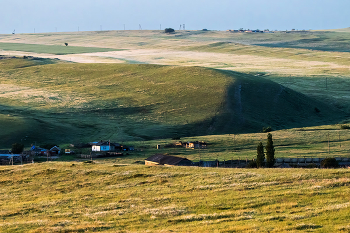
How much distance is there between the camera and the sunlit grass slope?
19.8 metres

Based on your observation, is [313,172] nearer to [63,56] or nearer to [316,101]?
[316,101]

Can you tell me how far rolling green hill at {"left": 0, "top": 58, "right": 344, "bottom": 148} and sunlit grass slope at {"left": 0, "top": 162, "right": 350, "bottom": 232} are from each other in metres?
44.6

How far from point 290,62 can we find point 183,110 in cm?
8829

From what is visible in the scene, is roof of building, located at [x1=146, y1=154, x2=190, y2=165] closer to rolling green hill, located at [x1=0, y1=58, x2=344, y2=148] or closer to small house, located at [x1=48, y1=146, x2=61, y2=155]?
small house, located at [x1=48, y1=146, x2=61, y2=155]

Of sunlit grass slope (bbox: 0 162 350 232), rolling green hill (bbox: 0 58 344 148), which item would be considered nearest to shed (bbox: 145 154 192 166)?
sunlit grass slope (bbox: 0 162 350 232)

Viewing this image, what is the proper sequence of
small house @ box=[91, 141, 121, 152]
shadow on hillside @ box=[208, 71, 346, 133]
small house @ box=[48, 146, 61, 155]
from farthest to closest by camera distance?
shadow on hillside @ box=[208, 71, 346, 133] → small house @ box=[91, 141, 121, 152] → small house @ box=[48, 146, 61, 155]

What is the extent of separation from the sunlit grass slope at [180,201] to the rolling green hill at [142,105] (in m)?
44.6

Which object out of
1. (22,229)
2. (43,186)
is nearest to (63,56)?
(43,186)

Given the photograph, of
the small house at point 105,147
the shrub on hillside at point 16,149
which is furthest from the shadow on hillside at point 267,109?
the shrub on hillside at point 16,149

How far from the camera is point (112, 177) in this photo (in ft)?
109

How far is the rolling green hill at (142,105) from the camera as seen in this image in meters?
84.3

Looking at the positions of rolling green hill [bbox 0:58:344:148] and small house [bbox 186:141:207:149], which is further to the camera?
rolling green hill [bbox 0:58:344:148]

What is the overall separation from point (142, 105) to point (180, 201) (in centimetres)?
8096

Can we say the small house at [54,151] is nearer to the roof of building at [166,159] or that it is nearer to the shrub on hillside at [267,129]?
the roof of building at [166,159]
